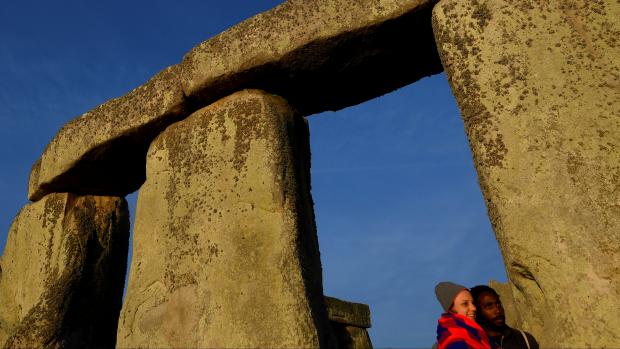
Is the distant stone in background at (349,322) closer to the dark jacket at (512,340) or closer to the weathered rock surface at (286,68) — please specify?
the weathered rock surface at (286,68)

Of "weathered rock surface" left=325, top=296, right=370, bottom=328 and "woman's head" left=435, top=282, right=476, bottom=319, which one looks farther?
"weathered rock surface" left=325, top=296, right=370, bottom=328

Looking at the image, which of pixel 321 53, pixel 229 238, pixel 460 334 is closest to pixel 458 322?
pixel 460 334

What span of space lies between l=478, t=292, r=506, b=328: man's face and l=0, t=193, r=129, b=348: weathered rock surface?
9.34 ft

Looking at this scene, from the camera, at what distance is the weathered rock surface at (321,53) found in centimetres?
303

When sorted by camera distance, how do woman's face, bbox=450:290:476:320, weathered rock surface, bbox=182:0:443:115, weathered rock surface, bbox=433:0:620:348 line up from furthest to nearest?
1. weathered rock surface, bbox=182:0:443:115
2. woman's face, bbox=450:290:476:320
3. weathered rock surface, bbox=433:0:620:348

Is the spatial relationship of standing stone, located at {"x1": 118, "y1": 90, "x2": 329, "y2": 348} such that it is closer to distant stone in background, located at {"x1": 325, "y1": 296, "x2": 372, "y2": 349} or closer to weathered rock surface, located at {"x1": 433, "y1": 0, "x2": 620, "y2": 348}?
weathered rock surface, located at {"x1": 433, "y1": 0, "x2": 620, "y2": 348}

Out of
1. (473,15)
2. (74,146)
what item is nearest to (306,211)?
(473,15)

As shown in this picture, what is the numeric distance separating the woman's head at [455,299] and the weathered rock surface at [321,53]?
4.30ft

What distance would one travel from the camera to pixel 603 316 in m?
2.13

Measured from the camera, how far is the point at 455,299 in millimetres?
2766

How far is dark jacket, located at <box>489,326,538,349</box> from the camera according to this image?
2.51m

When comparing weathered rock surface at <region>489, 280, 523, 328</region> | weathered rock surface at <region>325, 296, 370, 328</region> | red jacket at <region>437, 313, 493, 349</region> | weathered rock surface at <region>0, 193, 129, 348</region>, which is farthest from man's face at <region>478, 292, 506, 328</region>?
weathered rock surface at <region>325, 296, 370, 328</region>

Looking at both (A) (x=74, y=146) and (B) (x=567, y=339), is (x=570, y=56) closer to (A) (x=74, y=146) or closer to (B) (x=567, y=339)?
(B) (x=567, y=339)

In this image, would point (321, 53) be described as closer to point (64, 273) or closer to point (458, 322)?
point (458, 322)
